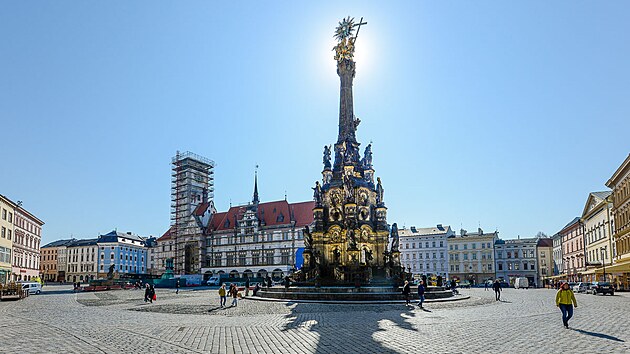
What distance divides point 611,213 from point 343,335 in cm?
5214

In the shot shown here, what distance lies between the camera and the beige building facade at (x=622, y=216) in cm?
4881

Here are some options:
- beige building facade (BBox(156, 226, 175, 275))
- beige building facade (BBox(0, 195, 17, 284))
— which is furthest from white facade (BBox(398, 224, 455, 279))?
beige building facade (BBox(0, 195, 17, 284))

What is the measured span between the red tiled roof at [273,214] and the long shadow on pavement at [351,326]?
6573 cm

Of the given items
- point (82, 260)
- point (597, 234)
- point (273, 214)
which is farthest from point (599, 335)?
point (82, 260)

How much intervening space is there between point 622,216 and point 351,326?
148 feet

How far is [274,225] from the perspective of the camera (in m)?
92.6

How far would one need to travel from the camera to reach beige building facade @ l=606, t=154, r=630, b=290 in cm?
4881

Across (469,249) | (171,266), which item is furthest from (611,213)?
(171,266)

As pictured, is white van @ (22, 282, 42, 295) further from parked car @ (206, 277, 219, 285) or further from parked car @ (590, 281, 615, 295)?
parked car @ (590, 281, 615, 295)

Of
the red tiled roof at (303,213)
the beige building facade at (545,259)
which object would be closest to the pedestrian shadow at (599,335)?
the red tiled roof at (303,213)

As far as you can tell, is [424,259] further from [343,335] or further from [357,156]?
[343,335]

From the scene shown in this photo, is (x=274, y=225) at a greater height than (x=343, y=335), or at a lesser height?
greater

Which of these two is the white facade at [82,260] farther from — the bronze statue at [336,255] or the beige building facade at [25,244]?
the bronze statue at [336,255]

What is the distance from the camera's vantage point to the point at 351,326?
55.1ft
